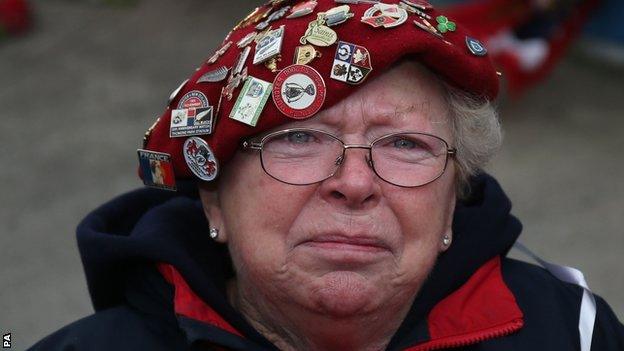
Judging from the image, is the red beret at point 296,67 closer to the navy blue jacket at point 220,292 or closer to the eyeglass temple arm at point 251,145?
the eyeglass temple arm at point 251,145

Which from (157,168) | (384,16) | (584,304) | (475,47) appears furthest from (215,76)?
(584,304)

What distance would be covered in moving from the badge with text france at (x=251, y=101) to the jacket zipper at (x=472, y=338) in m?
0.71

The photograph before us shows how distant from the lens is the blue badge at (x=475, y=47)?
2.35 m

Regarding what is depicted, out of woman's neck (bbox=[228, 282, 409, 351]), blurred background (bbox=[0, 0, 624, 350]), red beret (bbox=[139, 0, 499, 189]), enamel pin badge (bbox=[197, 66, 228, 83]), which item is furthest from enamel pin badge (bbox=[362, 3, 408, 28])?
blurred background (bbox=[0, 0, 624, 350])

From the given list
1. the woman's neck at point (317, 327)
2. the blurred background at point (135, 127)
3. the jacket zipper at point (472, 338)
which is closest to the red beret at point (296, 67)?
the woman's neck at point (317, 327)

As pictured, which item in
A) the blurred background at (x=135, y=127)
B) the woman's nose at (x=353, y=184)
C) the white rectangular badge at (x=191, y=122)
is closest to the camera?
the woman's nose at (x=353, y=184)

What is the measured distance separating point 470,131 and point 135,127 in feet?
14.6

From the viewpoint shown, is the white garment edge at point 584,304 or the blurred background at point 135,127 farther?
the blurred background at point 135,127

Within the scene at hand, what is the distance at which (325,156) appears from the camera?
2.28 meters

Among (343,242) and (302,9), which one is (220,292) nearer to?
(343,242)

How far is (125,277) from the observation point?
2.49 metres

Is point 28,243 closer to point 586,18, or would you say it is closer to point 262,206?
point 262,206

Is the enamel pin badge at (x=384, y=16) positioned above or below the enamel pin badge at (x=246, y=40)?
below

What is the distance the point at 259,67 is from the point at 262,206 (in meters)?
0.34
